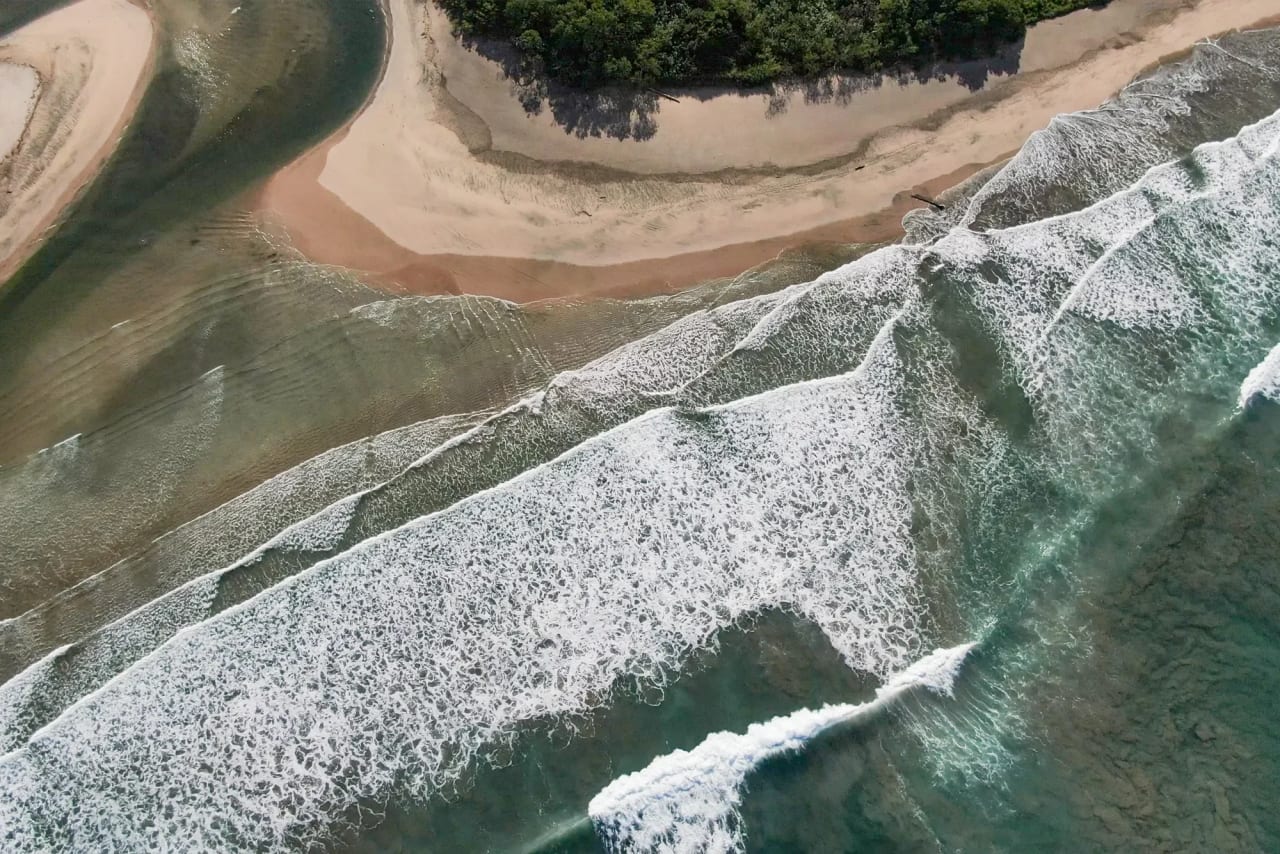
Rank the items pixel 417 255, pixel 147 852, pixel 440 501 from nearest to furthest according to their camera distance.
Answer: pixel 147 852
pixel 440 501
pixel 417 255

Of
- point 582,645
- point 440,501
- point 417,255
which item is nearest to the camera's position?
point 582,645

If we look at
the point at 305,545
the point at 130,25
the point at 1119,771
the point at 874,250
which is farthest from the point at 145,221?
the point at 1119,771

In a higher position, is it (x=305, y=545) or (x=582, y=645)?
(x=305, y=545)

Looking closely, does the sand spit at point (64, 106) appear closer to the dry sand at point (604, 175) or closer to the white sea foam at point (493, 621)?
the dry sand at point (604, 175)

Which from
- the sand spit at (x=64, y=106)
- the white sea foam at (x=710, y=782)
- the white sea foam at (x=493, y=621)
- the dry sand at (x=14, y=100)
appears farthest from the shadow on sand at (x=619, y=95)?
the white sea foam at (x=710, y=782)

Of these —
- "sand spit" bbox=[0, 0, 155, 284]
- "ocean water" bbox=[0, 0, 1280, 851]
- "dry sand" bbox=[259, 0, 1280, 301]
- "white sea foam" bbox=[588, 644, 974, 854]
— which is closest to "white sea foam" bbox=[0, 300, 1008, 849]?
"ocean water" bbox=[0, 0, 1280, 851]

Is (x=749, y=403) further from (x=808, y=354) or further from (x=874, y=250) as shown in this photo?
(x=874, y=250)

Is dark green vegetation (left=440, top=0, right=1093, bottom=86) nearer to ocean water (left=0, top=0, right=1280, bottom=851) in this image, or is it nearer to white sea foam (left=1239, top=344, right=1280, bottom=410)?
ocean water (left=0, top=0, right=1280, bottom=851)
